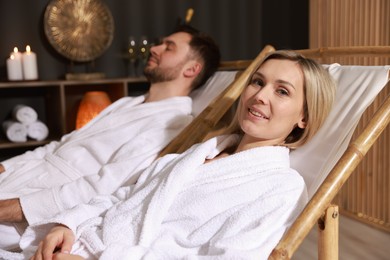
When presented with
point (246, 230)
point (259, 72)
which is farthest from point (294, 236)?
point (259, 72)

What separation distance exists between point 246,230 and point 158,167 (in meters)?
0.44

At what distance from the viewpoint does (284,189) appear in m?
1.22

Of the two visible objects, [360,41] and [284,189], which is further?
[360,41]

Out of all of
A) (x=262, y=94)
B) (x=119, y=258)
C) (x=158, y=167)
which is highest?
(x=262, y=94)

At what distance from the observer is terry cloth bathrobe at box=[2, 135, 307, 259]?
3.79 ft

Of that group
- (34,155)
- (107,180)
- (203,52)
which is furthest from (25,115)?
(107,180)

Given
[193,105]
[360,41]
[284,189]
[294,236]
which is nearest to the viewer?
[294,236]

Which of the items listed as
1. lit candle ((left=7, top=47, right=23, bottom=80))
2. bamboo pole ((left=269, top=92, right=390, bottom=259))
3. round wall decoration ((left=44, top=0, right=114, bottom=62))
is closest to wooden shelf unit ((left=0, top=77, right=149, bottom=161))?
lit candle ((left=7, top=47, right=23, bottom=80))

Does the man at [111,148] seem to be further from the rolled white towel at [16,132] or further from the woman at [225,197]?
the rolled white towel at [16,132]

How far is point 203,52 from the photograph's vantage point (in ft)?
7.55

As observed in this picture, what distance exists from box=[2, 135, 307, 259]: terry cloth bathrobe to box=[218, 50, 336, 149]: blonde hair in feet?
0.39

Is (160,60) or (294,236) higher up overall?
(160,60)

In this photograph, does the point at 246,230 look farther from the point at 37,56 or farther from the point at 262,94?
the point at 37,56

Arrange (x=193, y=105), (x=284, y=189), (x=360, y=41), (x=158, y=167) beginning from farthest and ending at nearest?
(x=360, y=41), (x=193, y=105), (x=158, y=167), (x=284, y=189)
